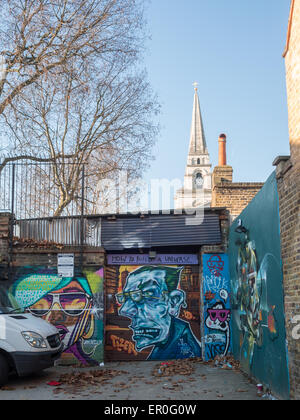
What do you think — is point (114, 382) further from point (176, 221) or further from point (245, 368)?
point (176, 221)

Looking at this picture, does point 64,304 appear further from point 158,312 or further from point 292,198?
point 292,198

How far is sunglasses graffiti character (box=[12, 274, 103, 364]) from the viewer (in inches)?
424

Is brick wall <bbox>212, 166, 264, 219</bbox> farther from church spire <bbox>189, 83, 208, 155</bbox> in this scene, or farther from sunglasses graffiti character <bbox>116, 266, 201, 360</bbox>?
church spire <bbox>189, 83, 208, 155</bbox>

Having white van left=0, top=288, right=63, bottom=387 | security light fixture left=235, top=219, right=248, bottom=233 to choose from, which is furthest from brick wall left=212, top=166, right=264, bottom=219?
white van left=0, top=288, right=63, bottom=387

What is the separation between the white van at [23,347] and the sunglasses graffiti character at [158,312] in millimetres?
3304

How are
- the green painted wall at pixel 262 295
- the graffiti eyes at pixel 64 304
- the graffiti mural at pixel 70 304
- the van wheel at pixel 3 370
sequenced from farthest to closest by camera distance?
the graffiti eyes at pixel 64 304
the graffiti mural at pixel 70 304
the van wheel at pixel 3 370
the green painted wall at pixel 262 295

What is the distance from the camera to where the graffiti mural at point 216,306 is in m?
11.0

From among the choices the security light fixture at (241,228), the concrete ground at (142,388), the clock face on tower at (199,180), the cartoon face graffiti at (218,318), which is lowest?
the concrete ground at (142,388)

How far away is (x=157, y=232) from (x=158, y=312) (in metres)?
2.14

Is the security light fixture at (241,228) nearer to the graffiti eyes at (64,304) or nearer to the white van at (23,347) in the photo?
the graffiti eyes at (64,304)

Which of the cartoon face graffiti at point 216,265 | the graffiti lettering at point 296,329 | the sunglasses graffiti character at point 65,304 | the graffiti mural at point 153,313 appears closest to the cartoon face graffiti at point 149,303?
the graffiti mural at point 153,313

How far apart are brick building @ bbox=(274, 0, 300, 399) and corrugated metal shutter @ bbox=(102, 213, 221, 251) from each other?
5009 millimetres

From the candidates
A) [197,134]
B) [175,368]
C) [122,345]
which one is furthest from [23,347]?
[197,134]

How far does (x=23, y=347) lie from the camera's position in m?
7.83
